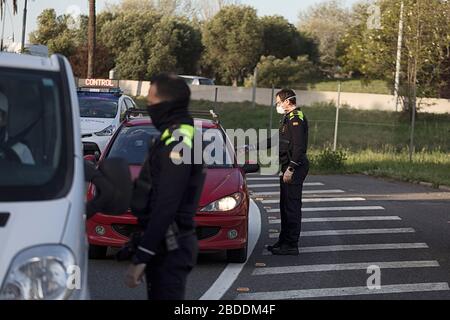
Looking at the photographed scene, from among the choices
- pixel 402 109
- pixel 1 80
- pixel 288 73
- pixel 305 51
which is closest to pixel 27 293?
pixel 1 80

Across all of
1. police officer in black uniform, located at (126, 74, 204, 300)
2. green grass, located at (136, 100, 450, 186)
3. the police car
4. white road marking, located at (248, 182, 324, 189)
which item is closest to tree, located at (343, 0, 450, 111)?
green grass, located at (136, 100, 450, 186)

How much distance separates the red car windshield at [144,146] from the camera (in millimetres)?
9180

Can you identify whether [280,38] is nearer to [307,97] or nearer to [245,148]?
[307,97]

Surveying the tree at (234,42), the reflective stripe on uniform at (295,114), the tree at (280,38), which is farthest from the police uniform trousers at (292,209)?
the tree at (280,38)

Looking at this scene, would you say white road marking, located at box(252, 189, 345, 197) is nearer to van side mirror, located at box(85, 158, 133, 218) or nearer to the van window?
the van window

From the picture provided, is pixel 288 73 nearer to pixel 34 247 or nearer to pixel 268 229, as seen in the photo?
pixel 268 229

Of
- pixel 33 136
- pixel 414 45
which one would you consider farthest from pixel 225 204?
pixel 414 45

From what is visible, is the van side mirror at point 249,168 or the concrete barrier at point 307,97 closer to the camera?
the van side mirror at point 249,168

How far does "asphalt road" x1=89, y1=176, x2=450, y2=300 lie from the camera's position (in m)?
7.39

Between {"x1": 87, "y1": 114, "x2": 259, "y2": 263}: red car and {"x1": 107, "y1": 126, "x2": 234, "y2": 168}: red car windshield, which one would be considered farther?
{"x1": 107, "y1": 126, "x2": 234, "y2": 168}: red car windshield

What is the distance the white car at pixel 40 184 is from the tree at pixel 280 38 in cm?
5753

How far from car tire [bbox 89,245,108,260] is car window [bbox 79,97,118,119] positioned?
1054 cm

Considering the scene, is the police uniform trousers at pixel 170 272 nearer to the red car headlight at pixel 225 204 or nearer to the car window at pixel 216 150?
the red car headlight at pixel 225 204

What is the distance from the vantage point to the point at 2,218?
3.55 meters
